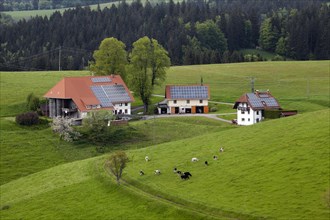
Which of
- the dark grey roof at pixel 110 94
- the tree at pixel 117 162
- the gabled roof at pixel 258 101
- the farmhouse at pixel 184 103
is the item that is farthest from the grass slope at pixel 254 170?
the farmhouse at pixel 184 103

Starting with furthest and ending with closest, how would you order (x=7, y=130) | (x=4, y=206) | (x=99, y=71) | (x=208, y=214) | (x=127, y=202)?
(x=99, y=71), (x=7, y=130), (x=4, y=206), (x=127, y=202), (x=208, y=214)

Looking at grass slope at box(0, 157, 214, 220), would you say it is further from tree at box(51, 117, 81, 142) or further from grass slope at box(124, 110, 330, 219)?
tree at box(51, 117, 81, 142)

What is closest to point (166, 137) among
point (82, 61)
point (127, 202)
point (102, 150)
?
point (102, 150)

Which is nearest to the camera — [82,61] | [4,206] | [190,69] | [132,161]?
[4,206]

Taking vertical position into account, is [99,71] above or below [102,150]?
above

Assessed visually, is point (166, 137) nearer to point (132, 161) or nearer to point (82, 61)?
point (132, 161)

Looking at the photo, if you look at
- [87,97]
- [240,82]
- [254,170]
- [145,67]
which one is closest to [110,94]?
[87,97]

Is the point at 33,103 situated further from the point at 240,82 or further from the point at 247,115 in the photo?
the point at 240,82

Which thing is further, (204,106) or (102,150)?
(204,106)
